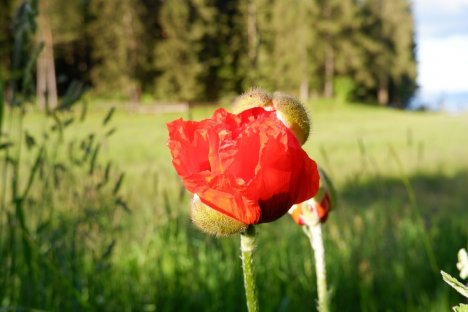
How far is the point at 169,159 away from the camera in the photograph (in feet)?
28.7

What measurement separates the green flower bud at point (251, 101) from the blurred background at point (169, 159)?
0.11 metres

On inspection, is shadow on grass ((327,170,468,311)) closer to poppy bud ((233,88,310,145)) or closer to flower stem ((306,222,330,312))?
flower stem ((306,222,330,312))

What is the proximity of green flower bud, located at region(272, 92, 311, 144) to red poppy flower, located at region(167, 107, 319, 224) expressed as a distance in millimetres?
→ 51

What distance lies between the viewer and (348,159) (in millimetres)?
8977

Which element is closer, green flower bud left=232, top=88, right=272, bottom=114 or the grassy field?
green flower bud left=232, top=88, right=272, bottom=114

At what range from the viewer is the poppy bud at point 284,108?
23.7 inches

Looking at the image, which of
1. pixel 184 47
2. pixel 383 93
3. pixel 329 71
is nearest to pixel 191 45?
pixel 184 47

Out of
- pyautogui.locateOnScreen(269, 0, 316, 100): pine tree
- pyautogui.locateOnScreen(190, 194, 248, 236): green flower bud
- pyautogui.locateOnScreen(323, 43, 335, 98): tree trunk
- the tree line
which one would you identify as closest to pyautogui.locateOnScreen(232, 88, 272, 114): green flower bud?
pyautogui.locateOnScreen(190, 194, 248, 236): green flower bud

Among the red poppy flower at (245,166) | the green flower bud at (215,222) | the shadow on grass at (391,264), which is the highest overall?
the red poppy flower at (245,166)

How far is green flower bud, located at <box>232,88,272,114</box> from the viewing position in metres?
0.60

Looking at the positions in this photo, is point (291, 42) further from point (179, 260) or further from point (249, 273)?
point (249, 273)

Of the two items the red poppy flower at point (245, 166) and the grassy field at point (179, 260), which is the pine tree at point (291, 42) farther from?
the red poppy flower at point (245, 166)

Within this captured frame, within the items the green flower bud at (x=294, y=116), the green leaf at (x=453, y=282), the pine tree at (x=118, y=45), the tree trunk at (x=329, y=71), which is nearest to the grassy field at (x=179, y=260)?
the green flower bud at (x=294, y=116)

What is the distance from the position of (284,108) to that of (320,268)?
0.65ft
